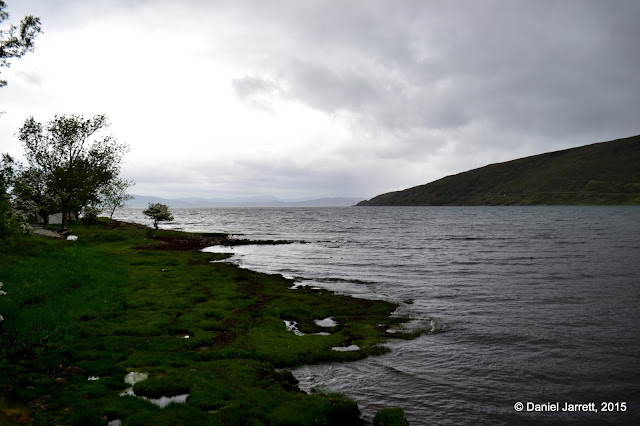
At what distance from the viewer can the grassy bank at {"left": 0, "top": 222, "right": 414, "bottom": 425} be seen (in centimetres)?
1137

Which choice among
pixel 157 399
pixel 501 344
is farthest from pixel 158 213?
pixel 501 344

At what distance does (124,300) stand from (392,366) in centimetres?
1703

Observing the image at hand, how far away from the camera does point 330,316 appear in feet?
84.3

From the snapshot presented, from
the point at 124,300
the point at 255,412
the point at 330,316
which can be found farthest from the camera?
the point at 330,316

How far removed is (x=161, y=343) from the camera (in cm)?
1725

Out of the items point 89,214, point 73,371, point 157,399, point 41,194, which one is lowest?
point 157,399

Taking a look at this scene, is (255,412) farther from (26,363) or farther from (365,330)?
(365,330)

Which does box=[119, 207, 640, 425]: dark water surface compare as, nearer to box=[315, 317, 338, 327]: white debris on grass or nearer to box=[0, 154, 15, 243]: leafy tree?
box=[315, 317, 338, 327]: white debris on grass

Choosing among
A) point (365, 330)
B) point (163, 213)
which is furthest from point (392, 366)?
point (163, 213)

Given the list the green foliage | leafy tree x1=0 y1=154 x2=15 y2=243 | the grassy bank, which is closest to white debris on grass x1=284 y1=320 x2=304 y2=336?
the grassy bank

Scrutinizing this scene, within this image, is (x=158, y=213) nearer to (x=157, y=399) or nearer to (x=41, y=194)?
(x=41, y=194)

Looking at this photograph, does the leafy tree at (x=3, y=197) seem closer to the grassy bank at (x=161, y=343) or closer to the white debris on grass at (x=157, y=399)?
the grassy bank at (x=161, y=343)

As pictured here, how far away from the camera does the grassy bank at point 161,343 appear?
448 inches

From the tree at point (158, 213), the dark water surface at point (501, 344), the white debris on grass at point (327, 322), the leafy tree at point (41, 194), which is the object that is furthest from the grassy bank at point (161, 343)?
the tree at point (158, 213)
